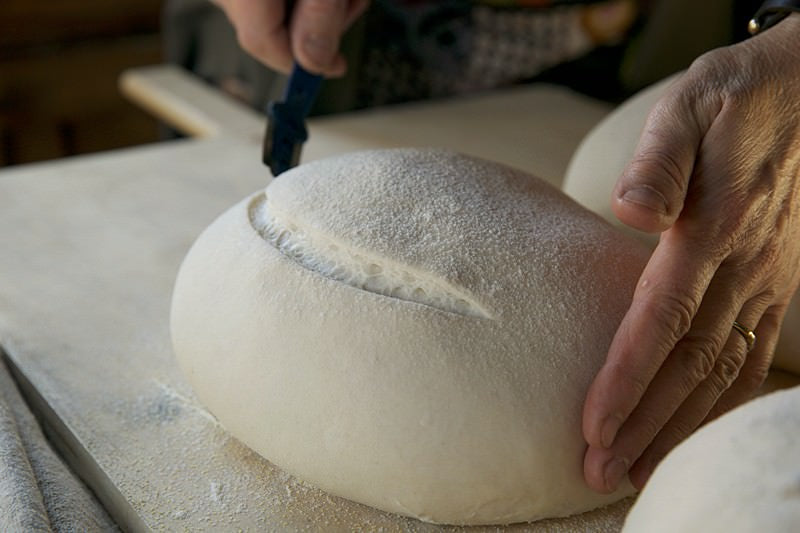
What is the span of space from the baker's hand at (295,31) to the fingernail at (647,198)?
0.68 m

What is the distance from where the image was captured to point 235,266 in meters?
0.97

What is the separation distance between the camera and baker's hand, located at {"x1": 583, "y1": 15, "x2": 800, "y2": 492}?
794 millimetres

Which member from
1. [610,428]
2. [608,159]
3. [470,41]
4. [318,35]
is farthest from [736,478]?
[470,41]

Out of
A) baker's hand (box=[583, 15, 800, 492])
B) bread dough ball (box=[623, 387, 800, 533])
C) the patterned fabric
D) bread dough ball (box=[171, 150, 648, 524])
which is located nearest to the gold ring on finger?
baker's hand (box=[583, 15, 800, 492])

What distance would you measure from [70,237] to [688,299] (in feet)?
3.37

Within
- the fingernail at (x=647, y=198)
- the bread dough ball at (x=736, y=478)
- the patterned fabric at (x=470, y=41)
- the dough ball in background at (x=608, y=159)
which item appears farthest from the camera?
the patterned fabric at (x=470, y=41)

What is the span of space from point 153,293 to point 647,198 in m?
0.79

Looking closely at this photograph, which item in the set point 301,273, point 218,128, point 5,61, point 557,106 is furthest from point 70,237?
point 5,61

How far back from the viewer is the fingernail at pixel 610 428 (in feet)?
2.64

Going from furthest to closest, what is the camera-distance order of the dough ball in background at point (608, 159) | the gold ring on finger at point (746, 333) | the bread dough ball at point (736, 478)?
the dough ball in background at point (608, 159), the gold ring on finger at point (746, 333), the bread dough ball at point (736, 478)

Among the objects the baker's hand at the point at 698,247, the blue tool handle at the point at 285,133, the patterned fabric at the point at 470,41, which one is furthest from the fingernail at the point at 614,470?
the patterned fabric at the point at 470,41

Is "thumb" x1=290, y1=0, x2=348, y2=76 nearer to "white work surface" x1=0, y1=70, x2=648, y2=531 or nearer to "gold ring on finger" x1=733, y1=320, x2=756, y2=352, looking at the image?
"white work surface" x1=0, y1=70, x2=648, y2=531

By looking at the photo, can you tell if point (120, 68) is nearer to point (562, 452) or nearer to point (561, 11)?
point (561, 11)

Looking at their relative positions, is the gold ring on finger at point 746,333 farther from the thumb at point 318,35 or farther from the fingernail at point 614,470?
the thumb at point 318,35
